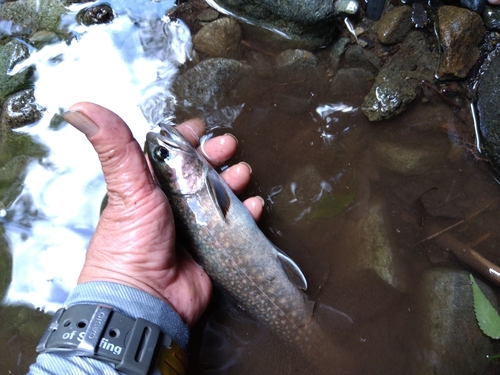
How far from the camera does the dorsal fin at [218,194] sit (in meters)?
2.96

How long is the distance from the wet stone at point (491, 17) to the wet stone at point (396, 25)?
0.64 meters

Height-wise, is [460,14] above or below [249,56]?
above

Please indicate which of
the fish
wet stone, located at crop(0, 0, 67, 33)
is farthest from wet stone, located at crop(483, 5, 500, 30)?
wet stone, located at crop(0, 0, 67, 33)

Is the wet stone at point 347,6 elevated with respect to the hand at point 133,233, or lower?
elevated

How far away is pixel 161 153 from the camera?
296 centimetres

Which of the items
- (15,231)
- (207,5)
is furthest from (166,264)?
(207,5)

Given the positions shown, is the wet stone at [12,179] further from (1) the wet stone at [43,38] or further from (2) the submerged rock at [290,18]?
(2) the submerged rock at [290,18]

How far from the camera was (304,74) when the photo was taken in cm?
353

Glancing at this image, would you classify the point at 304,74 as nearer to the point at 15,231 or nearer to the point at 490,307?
the point at 490,307

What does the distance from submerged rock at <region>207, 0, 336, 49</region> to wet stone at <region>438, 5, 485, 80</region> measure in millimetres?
1005

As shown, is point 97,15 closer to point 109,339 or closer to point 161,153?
point 161,153

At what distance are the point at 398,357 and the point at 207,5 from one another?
3739 millimetres

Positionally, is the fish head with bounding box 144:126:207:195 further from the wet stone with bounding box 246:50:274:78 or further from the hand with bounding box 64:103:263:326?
the wet stone with bounding box 246:50:274:78

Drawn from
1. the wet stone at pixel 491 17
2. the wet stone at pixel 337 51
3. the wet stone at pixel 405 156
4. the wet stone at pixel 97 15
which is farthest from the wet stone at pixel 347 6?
the wet stone at pixel 97 15
